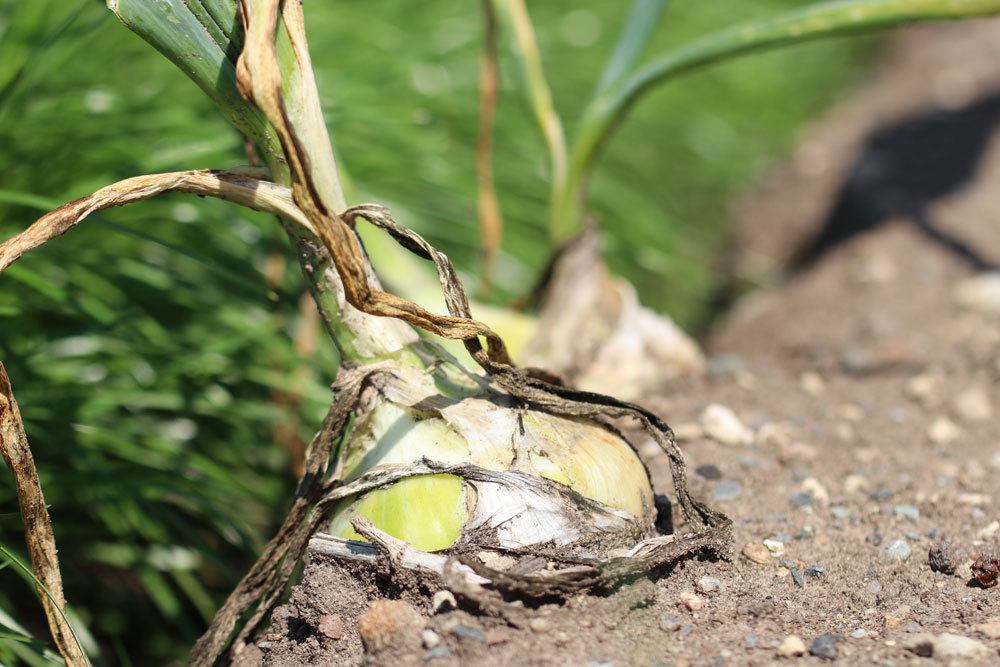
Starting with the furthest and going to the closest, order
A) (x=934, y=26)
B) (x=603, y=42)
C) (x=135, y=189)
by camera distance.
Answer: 1. (x=934, y=26)
2. (x=603, y=42)
3. (x=135, y=189)

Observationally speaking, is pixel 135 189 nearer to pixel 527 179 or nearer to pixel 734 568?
pixel 734 568

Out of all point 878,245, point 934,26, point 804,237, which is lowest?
point 878,245

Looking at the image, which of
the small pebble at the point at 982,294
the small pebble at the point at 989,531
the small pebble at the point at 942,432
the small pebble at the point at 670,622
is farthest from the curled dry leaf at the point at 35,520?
the small pebble at the point at 982,294

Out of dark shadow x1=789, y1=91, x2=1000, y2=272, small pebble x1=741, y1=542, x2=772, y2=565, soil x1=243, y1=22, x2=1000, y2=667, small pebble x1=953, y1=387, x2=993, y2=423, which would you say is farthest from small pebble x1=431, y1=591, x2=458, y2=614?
dark shadow x1=789, y1=91, x2=1000, y2=272

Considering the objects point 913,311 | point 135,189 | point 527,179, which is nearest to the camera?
point 135,189

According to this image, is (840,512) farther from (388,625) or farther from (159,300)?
(159,300)

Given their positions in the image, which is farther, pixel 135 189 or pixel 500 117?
pixel 500 117

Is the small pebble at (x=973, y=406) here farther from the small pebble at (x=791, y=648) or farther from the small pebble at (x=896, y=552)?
the small pebble at (x=791, y=648)

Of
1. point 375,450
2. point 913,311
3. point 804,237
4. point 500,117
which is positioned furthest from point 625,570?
point 804,237
